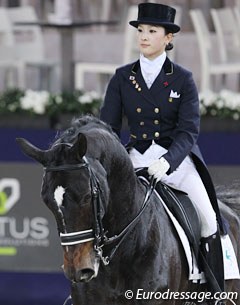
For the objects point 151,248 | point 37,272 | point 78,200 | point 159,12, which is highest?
point 159,12

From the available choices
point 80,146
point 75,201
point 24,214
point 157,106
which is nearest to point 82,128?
point 80,146

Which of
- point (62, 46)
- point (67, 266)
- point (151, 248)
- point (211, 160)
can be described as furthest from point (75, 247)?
point (62, 46)

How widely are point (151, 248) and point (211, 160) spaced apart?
3.92 metres

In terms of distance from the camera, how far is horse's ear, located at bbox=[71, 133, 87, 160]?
5113mm

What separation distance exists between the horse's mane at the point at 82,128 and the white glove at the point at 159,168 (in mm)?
293

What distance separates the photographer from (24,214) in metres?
9.69

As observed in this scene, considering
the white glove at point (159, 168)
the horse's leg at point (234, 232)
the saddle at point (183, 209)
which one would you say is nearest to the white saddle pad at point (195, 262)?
the saddle at point (183, 209)

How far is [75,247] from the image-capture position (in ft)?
16.8

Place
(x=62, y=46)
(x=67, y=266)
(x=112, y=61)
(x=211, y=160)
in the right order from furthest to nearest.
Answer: (x=112, y=61) → (x=62, y=46) → (x=211, y=160) → (x=67, y=266)

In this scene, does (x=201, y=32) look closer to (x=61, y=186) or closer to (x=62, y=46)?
(x=62, y=46)

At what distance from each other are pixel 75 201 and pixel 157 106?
107 cm

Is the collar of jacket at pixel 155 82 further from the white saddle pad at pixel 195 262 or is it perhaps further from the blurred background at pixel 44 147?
the blurred background at pixel 44 147

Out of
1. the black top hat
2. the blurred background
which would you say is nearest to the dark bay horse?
the black top hat

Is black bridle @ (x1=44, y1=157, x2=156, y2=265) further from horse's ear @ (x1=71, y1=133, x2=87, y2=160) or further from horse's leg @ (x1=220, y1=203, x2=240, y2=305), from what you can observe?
horse's leg @ (x1=220, y1=203, x2=240, y2=305)
